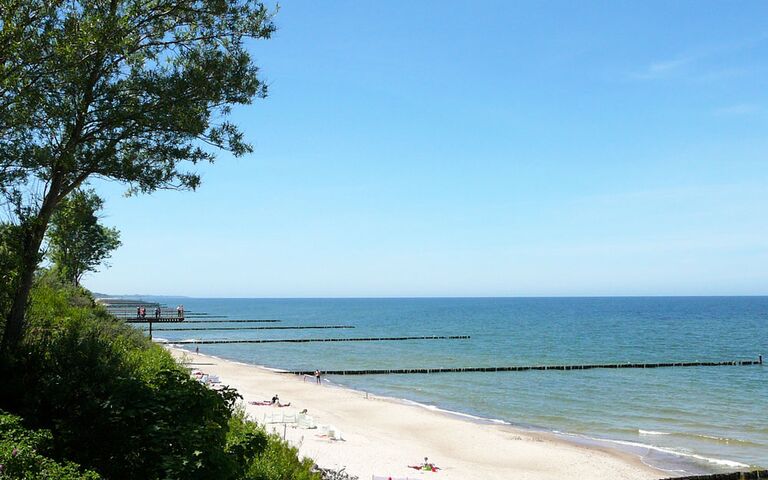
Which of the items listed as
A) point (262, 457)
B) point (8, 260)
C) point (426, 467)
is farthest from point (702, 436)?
point (8, 260)

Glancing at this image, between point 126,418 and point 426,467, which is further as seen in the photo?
point 426,467

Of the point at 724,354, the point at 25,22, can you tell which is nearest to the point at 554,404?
the point at 25,22

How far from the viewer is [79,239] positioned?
50.6 metres

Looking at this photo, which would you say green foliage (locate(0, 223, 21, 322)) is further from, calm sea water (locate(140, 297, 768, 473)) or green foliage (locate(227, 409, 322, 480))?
calm sea water (locate(140, 297, 768, 473))

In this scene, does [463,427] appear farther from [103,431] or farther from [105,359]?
[103,431]

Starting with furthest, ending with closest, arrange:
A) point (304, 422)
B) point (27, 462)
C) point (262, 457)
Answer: point (304, 422)
point (262, 457)
point (27, 462)

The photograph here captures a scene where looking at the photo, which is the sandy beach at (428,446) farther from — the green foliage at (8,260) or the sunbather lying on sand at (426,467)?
the green foliage at (8,260)

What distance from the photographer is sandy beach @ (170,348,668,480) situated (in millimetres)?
20125

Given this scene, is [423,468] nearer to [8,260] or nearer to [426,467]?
[426,467]

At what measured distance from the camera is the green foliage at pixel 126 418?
782 centimetres

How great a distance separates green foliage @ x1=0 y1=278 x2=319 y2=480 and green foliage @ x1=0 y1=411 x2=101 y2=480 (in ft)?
1.32

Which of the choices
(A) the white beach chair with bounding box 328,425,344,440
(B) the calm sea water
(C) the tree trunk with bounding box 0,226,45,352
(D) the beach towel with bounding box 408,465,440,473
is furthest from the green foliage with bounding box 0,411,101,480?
(B) the calm sea water

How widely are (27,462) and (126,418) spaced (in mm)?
2293

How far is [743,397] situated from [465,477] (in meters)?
27.8
